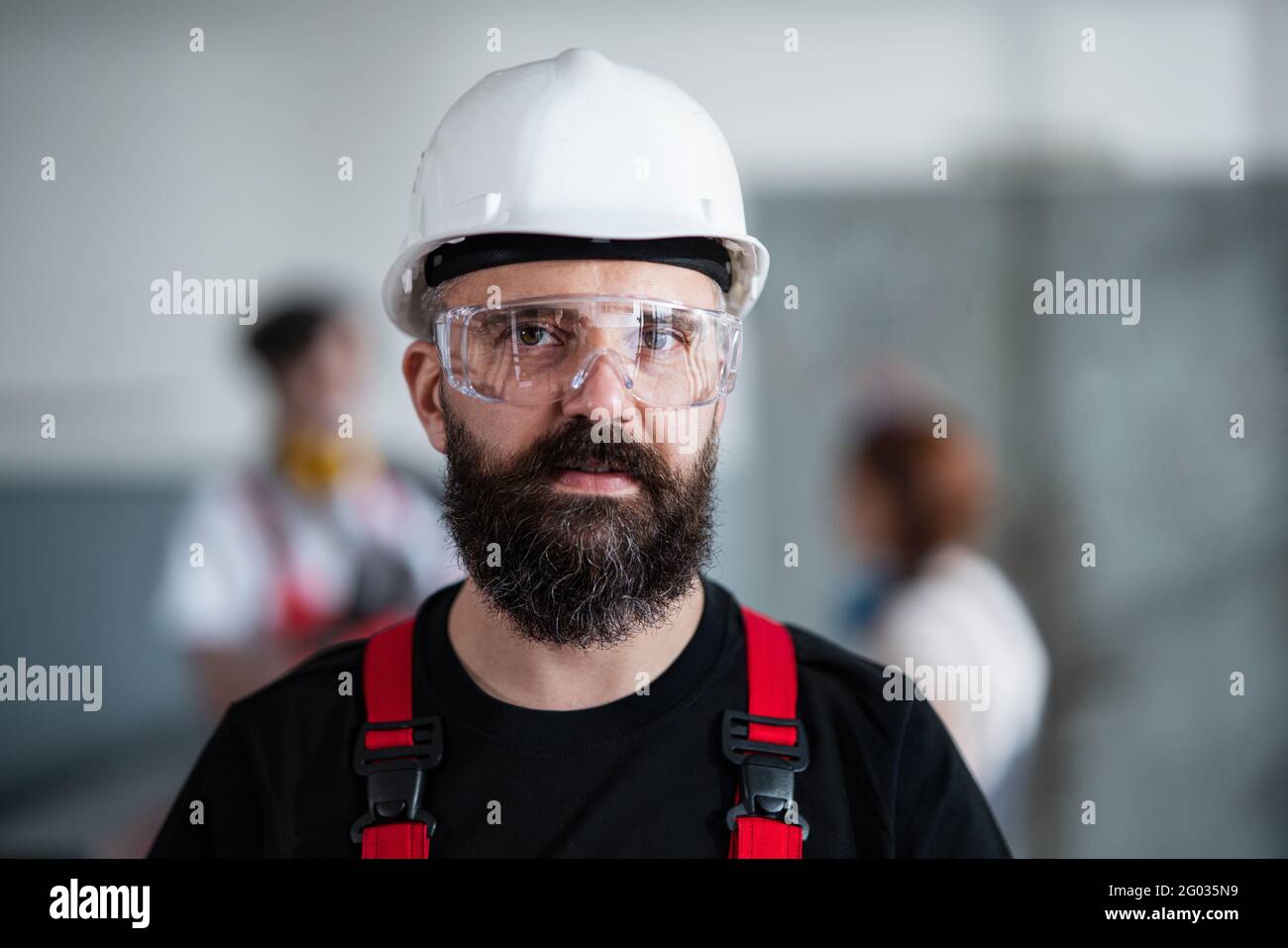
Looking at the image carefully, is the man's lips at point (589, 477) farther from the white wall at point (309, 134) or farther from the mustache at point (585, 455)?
the white wall at point (309, 134)

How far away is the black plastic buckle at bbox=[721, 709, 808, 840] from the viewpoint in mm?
1154

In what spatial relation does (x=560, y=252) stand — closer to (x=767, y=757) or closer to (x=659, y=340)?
(x=659, y=340)

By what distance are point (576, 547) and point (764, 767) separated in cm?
34

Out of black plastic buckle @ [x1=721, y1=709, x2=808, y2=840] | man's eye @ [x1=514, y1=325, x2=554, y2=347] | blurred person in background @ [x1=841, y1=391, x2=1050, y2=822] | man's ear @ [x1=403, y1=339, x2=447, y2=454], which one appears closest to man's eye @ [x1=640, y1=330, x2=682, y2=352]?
man's eye @ [x1=514, y1=325, x2=554, y2=347]

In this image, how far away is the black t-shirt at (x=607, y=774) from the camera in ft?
3.87

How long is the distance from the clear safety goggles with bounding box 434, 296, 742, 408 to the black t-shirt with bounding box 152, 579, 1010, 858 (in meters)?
0.30

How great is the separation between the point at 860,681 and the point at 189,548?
6.48 feet

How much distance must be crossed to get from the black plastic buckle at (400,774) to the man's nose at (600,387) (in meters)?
0.41

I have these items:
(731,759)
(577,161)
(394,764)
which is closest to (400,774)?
(394,764)

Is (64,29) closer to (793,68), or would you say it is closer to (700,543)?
(793,68)

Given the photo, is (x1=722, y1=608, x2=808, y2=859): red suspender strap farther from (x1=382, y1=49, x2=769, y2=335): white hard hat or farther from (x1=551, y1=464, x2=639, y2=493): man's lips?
(x1=382, y1=49, x2=769, y2=335): white hard hat

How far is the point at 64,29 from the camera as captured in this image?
2432mm

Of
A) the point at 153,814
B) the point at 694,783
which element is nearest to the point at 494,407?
the point at 694,783

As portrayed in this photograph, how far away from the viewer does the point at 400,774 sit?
118 centimetres
